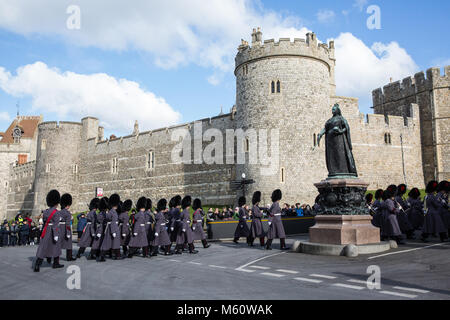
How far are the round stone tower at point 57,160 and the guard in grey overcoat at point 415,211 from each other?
1616 inches

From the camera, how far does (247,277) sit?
8.02 m

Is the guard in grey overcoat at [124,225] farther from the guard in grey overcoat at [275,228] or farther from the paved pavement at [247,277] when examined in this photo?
the guard in grey overcoat at [275,228]

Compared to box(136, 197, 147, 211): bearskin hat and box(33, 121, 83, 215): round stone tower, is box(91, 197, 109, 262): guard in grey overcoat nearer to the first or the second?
box(136, 197, 147, 211): bearskin hat

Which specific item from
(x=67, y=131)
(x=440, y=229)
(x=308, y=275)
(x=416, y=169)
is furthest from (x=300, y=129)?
(x=67, y=131)

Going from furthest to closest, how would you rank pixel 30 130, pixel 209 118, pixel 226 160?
1. pixel 30 130
2. pixel 209 118
3. pixel 226 160

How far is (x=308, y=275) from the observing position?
800cm

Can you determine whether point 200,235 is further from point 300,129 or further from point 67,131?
point 67,131

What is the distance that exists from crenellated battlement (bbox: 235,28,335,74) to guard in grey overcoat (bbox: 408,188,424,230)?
14.8 metres

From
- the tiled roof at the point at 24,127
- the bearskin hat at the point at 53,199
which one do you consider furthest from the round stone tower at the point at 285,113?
the tiled roof at the point at 24,127

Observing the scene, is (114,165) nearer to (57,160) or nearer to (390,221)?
(57,160)

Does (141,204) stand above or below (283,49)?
below

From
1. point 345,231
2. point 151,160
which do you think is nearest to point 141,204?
point 345,231

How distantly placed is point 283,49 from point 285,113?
14.4 ft
